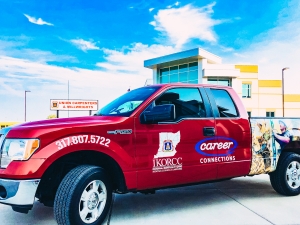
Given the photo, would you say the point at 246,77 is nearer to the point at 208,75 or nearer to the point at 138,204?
the point at 208,75

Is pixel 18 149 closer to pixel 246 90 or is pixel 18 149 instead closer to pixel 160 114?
pixel 160 114

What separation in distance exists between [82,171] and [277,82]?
4707cm

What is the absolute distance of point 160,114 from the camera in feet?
12.8

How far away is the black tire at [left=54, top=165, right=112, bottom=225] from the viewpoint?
135 inches

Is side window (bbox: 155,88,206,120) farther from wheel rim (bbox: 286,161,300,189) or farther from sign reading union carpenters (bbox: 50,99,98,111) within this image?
sign reading union carpenters (bbox: 50,99,98,111)

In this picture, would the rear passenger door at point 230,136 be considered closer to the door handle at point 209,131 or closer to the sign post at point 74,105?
the door handle at point 209,131

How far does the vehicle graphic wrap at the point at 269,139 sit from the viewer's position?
17.1 ft

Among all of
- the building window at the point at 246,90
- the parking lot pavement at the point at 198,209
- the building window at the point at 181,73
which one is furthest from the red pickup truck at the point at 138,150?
the building window at the point at 246,90

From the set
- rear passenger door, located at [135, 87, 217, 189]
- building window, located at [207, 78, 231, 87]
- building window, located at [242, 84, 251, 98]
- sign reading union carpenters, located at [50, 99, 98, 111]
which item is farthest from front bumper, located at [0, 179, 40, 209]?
building window, located at [242, 84, 251, 98]

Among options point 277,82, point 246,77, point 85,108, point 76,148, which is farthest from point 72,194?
point 277,82

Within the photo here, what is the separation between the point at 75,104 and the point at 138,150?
26.8 meters

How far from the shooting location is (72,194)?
344 cm

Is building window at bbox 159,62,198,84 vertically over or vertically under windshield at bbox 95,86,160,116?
over

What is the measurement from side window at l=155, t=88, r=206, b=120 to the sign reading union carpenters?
2567 centimetres
